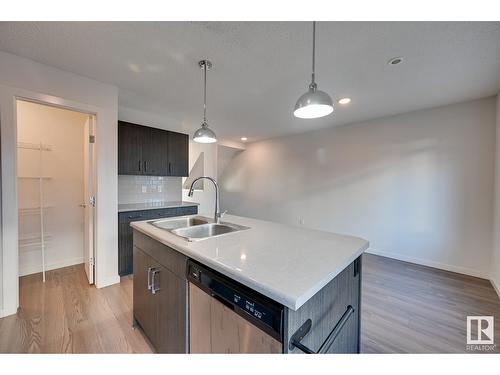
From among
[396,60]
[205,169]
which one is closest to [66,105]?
[396,60]

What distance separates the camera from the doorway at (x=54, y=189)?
2.58 meters

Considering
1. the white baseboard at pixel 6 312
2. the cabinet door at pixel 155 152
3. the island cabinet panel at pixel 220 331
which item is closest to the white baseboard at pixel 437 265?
the island cabinet panel at pixel 220 331

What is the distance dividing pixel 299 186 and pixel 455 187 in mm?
2566

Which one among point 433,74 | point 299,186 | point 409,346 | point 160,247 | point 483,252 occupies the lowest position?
point 409,346

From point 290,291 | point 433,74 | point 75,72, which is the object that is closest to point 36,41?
point 75,72

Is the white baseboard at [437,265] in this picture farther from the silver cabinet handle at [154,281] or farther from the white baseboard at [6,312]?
the white baseboard at [6,312]

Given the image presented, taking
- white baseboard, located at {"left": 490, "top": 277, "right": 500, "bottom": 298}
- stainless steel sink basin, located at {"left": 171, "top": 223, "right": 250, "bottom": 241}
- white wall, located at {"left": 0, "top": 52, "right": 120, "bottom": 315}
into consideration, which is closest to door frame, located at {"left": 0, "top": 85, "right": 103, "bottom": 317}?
white wall, located at {"left": 0, "top": 52, "right": 120, "bottom": 315}

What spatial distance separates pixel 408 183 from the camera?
127 inches

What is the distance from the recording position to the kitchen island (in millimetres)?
747

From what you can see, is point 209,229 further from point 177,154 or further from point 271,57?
point 177,154

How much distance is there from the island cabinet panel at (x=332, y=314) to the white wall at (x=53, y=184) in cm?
357

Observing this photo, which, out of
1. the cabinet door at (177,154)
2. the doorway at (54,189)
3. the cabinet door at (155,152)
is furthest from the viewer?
the cabinet door at (177,154)
